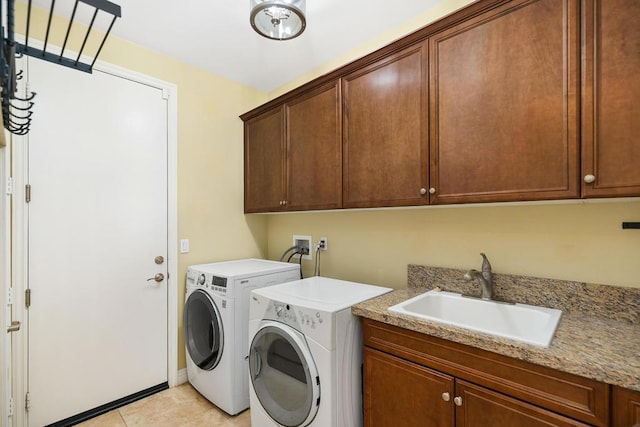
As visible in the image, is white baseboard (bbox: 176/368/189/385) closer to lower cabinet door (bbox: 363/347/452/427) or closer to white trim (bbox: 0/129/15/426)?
white trim (bbox: 0/129/15/426)

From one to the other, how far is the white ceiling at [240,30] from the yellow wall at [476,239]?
0.40 feet

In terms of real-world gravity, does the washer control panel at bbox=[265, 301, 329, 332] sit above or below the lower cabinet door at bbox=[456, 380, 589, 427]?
above

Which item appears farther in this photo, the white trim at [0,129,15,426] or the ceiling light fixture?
the white trim at [0,129,15,426]

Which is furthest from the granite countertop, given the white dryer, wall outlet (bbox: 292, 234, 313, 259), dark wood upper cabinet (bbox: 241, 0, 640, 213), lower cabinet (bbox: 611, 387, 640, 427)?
wall outlet (bbox: 292, 234, 313, 259)

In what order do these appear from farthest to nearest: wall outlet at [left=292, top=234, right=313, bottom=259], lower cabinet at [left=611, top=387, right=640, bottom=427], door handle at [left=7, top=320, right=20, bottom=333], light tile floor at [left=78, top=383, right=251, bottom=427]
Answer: wall outlet at [left=292, top=234, right=313, bottom=259], light tile floor at [left=78, top=383, right=251, bottom=427], door handle at [left=7, top=320, right=20, bottom=333], lower cabinet at [left=611, top=387, right=640, bottom=427]

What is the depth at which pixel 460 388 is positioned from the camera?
1241 mm

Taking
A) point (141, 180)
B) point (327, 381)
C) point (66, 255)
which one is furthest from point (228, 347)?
point (141, 180)

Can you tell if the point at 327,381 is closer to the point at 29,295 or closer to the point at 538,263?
the point at 538,263

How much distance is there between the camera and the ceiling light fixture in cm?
153

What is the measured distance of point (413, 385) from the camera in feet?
4.52

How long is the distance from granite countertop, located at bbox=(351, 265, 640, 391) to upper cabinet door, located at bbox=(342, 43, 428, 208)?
592 mm

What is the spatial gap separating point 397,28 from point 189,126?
5.61 ft

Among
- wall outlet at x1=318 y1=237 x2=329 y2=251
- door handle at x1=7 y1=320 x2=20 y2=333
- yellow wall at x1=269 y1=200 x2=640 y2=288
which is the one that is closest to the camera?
yellow wall at x1=269 y1=200 x2=640 y2=288

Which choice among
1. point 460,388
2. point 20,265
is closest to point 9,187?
point 20,265
